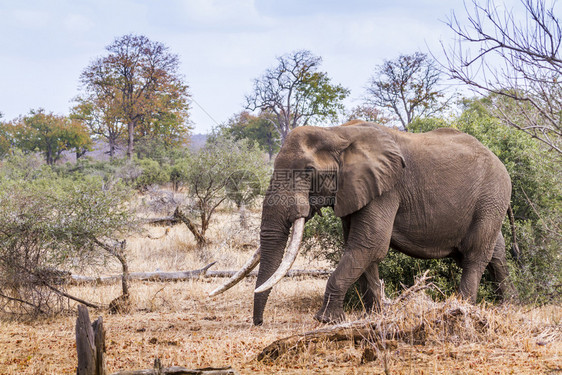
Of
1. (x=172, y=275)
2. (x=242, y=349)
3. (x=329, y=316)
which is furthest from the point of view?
(x=172, y=275)

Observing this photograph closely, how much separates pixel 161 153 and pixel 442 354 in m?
33.6

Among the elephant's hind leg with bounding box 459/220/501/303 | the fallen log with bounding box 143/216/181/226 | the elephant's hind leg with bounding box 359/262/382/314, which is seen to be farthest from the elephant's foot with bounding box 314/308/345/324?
the fallen log with bounding box 143/216/181/226

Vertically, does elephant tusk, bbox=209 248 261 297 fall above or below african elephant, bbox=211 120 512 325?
below

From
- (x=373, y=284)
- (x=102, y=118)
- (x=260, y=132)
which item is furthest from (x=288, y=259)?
(x=260, y=132)

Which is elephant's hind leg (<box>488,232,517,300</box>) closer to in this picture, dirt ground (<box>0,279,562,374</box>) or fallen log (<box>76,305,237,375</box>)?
dirt ground (<box>0,279,562,374</box>)

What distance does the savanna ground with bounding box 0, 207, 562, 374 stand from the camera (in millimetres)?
5820

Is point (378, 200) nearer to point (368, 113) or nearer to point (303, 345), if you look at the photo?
point (303, 345)

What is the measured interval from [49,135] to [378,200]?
45.3m

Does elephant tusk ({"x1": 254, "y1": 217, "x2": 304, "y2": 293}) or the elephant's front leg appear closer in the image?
elephant tusk ({"x1": 254, "y1": 217, "x2": 304, "y2": 293})

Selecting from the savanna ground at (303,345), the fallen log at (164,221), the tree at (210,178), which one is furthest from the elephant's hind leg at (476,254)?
the fallen log at (164,221)

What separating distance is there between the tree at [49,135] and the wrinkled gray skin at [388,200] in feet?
142

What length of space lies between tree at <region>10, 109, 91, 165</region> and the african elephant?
43.4m

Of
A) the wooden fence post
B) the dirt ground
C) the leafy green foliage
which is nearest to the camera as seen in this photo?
the wooden fence post

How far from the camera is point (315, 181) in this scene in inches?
310
